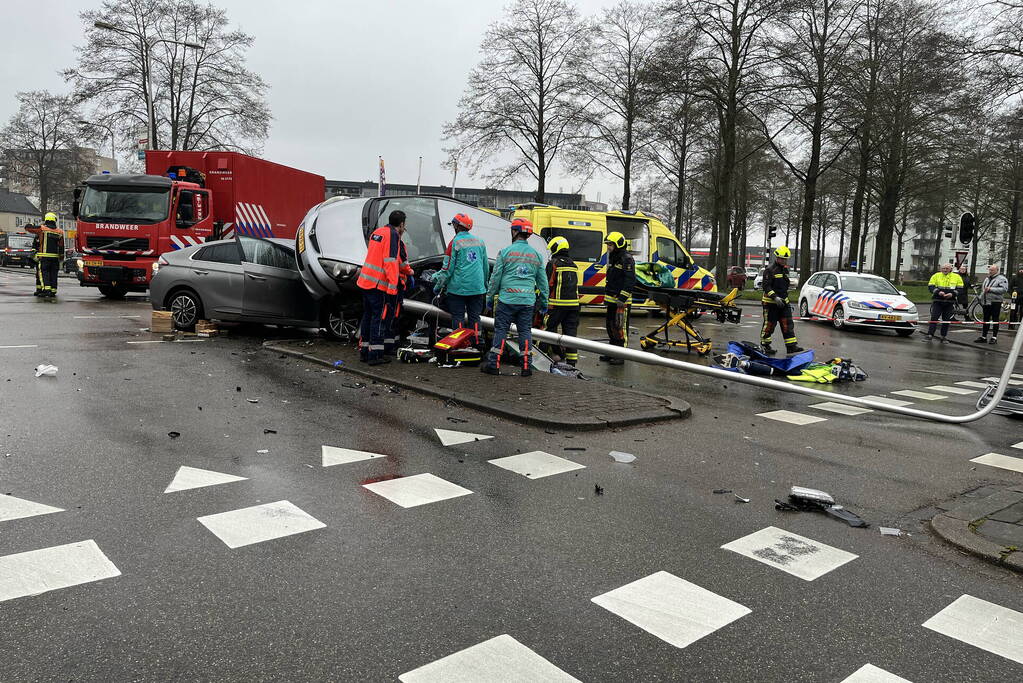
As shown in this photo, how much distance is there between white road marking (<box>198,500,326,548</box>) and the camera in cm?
389

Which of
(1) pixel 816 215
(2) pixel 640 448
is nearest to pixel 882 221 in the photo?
(1) pixel 816 215

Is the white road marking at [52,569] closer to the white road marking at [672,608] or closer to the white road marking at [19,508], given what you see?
the white road marking at [19,508]

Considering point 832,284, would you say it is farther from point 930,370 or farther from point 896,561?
point 896,561

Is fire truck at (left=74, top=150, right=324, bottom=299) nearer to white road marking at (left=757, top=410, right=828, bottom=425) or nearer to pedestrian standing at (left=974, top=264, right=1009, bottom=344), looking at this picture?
white road marking at (left=757, top=410, right=828, bottom=425)

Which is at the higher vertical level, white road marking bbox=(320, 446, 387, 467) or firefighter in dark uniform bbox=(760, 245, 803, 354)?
firefighter in dark uniform bbox=(760, 245, 803, 354)

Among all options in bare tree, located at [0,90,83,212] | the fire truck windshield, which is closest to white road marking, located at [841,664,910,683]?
the fire truck windshield

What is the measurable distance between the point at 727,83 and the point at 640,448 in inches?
945

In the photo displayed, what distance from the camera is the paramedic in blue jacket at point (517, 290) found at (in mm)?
8625

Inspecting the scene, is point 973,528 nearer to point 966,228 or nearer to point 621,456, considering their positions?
point 621,456

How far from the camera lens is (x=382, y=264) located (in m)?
9.01

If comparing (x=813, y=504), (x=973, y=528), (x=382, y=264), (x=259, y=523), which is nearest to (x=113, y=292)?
(x=382, y=264)

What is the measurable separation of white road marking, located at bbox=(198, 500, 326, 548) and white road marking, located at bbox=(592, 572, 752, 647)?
1.66 m

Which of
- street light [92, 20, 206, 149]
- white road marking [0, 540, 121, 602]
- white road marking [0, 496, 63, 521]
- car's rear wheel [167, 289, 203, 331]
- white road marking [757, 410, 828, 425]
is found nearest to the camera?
white road marking [0, 540, 121, 602]

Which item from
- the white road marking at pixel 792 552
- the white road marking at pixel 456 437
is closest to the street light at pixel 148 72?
the white road marking at pixel 456 437
